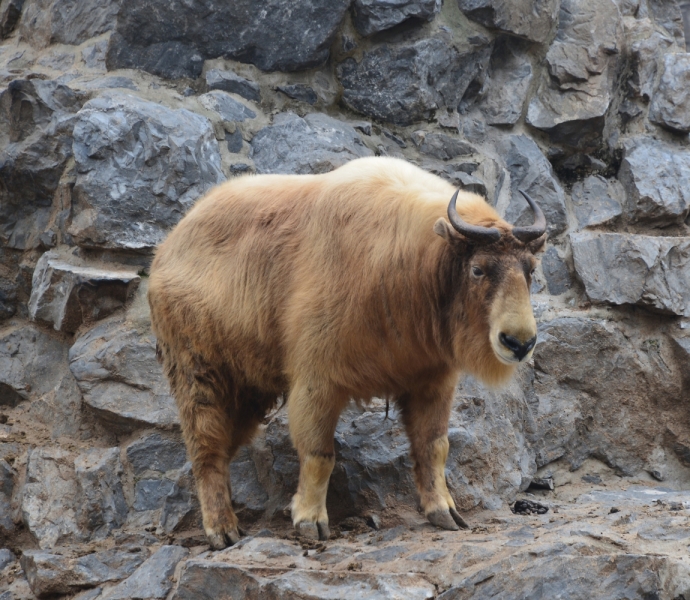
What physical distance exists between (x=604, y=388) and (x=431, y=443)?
1913mm

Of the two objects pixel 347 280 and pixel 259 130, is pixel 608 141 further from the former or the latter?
pixel 347 280

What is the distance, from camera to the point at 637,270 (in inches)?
232

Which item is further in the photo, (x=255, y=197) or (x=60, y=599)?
(x=255, y=197)

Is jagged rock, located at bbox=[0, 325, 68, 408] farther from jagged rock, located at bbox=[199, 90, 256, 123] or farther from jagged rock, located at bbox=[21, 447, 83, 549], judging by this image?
jagged rock, located at bbox=[199, 90, 256, 123]

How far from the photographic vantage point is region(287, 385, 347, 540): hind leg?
4.23 meters

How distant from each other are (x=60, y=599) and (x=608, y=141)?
484cm

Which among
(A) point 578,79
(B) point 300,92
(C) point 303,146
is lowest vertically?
(C) point 303,146

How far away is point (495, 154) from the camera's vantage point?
639cm

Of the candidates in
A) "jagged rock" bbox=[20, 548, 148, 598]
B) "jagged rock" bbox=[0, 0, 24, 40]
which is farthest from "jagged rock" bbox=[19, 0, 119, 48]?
"jagged rock" bbox=[20, 548, 148, 598]

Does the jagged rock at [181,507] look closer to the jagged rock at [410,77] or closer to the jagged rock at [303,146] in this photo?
the jagged rock at [303,146]

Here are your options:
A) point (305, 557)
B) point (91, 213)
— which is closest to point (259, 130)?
point (91, 213)

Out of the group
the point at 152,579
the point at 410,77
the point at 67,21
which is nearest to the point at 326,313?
the point at 152,579

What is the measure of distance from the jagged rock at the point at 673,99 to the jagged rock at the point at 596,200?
2.06ft

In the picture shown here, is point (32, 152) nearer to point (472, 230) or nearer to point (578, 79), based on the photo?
point (472, 230)
